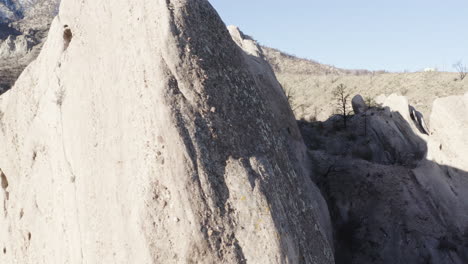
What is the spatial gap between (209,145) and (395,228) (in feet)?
24.1

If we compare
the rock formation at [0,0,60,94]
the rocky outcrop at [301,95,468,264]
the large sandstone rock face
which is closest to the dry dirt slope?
the rocky outcrop at [301,95,468,264]

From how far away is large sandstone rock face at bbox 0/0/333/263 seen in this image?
5078 millimetres

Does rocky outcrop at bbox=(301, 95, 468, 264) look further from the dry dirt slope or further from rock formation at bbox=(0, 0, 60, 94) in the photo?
rock formation at bbox=(0, 0, 60, 94)

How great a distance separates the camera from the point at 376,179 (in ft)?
38.0

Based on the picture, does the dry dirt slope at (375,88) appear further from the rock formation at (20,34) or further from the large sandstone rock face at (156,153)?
the rock formation at (20,34)

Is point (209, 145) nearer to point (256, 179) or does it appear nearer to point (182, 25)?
point (256, 179)

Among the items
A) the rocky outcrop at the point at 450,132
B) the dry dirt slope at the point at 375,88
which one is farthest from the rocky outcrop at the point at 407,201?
the dry dirt slope at the point at 375,88

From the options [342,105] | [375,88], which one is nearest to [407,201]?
[342,105]

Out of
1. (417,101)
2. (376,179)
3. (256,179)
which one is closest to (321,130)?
(376,179)

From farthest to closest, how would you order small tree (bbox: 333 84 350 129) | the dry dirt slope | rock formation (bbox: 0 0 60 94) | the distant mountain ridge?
the distant mountain ridge
the dry dirt slope
rock formation (bbox: 0 0 60 94)
small tree (bbox: 333 84 350 129)

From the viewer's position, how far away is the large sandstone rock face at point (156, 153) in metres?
5.08

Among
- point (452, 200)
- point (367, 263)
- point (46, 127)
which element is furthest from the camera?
point (452, 200)

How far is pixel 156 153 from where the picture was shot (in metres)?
5.23

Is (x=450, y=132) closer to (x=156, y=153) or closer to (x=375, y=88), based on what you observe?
(x=156, y=153)
